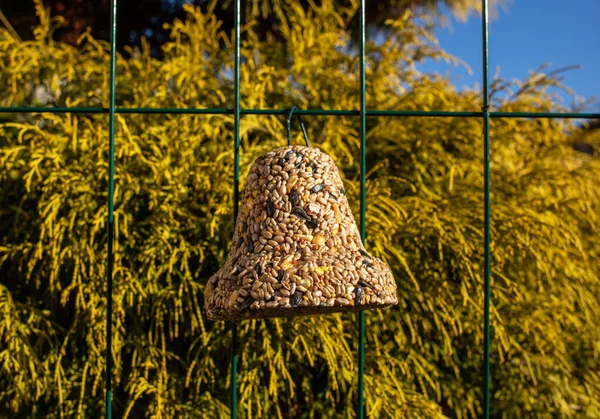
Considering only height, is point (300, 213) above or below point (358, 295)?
above

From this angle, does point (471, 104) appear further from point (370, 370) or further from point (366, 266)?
point (366, 266)

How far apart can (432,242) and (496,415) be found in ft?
2.56

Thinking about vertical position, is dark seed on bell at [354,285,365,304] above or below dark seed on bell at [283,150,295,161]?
below

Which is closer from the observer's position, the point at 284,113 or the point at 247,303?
the point at 247,303

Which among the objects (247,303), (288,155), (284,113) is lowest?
(247,303)

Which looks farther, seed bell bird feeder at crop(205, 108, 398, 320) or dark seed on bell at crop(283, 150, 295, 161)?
dark seed on bell at crop(283, 150, 295, 161)

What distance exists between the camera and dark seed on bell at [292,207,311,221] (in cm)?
117

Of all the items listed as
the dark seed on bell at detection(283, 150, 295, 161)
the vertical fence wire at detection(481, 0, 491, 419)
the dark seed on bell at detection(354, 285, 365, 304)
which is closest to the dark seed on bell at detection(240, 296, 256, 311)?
the dark seed on bell at detection(354, 285, 365, 304)

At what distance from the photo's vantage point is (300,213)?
1.17 metres

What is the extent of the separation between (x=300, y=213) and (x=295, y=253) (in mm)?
92

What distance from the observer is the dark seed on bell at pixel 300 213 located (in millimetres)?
1167

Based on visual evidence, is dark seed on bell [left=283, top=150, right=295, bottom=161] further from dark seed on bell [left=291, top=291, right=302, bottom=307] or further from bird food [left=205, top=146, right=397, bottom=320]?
dark seed on bell [left=291, top=291, right=302, bottom=307]

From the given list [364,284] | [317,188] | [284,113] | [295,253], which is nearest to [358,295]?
[364,284]

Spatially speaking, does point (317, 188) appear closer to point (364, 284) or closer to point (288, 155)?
point (288, 155)
